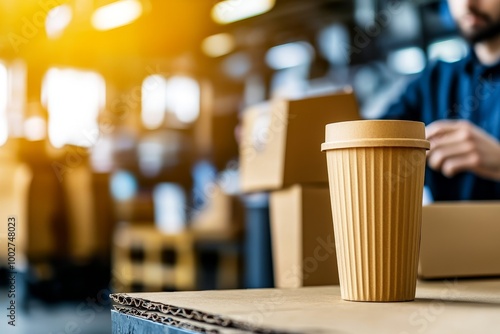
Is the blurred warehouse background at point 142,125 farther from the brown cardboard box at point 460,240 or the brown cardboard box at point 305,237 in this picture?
the brown cardboard box at point 460,240

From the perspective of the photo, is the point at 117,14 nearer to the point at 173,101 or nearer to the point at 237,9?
the point at 173,101

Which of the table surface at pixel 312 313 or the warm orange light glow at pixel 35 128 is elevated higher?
the warm orange light glow at pixel 35 128

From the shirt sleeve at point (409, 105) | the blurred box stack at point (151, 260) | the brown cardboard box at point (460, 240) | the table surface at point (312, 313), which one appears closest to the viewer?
the table surface at point (312, 313)

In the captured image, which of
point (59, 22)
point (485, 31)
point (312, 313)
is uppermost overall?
point (59, 22)

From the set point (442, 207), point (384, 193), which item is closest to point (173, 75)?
point (442, 207)

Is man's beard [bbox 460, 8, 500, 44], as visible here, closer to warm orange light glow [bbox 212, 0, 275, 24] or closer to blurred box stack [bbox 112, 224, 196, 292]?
warm orange light glow [bbox 212, 0, 275, 24]

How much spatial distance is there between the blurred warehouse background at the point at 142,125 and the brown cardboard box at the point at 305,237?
2.65m

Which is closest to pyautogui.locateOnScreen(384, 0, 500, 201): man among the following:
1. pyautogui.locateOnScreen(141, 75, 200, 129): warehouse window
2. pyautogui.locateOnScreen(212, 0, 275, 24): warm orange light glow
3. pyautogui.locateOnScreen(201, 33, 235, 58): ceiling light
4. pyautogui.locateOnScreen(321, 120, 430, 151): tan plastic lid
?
pyautogui.locateOnScreen(321, 120, 430, 151): tan plastic lid

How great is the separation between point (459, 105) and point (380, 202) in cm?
199

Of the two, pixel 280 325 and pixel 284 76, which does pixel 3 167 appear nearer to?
pixel 284 76

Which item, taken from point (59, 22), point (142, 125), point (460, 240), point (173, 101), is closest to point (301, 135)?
point (460, 240)

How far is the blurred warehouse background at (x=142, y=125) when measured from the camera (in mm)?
5367

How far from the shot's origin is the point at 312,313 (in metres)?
0.84

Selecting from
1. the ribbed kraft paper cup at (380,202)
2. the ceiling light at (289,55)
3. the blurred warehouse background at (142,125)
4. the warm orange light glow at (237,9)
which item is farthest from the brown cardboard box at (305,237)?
the warm orange light glow at (237,9)
